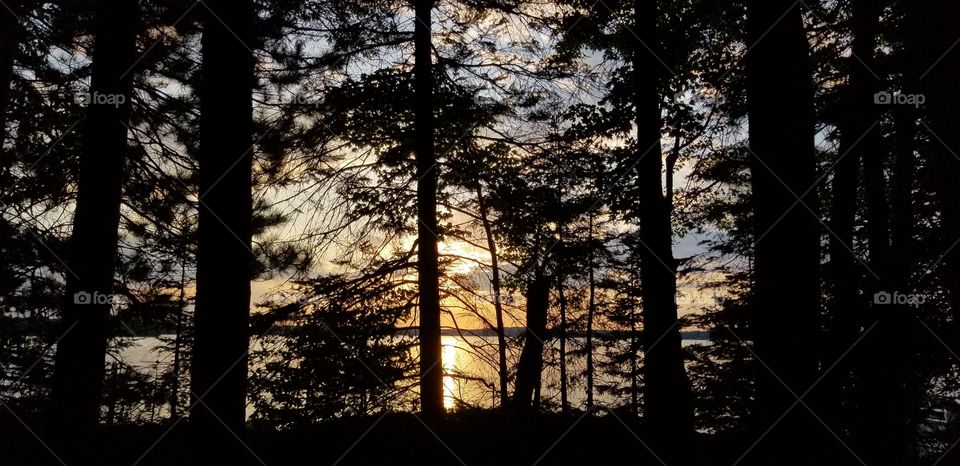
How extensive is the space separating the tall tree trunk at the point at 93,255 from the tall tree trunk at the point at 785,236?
18.3 feet

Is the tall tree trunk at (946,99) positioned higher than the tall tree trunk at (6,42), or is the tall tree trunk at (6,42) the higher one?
the tall tree trunk at (6,42)

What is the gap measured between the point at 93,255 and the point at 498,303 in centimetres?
810

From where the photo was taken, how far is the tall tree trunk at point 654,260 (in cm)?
643

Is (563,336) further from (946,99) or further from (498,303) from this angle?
(946,99)

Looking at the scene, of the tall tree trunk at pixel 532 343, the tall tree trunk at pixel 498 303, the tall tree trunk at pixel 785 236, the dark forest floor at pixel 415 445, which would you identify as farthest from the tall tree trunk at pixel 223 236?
the tall tree trunk at pixel 532 343

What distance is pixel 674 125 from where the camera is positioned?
309 inches

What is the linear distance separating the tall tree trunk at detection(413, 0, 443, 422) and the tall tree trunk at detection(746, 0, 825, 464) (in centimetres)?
501

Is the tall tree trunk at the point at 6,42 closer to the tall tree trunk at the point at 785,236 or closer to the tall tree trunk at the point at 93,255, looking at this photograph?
the tall tree trunk at the point at 93,255

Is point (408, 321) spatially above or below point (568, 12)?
below

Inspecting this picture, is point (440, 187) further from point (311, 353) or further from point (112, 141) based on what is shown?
point (112, 141)

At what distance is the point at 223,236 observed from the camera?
417 cm

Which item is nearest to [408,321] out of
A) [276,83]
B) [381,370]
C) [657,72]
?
[381,370]

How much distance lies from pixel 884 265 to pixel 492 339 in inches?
319

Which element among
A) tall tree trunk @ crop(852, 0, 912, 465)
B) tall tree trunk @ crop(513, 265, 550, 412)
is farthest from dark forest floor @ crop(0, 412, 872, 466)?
tall tree trunk @ crop(513, 265, 550, 412)
